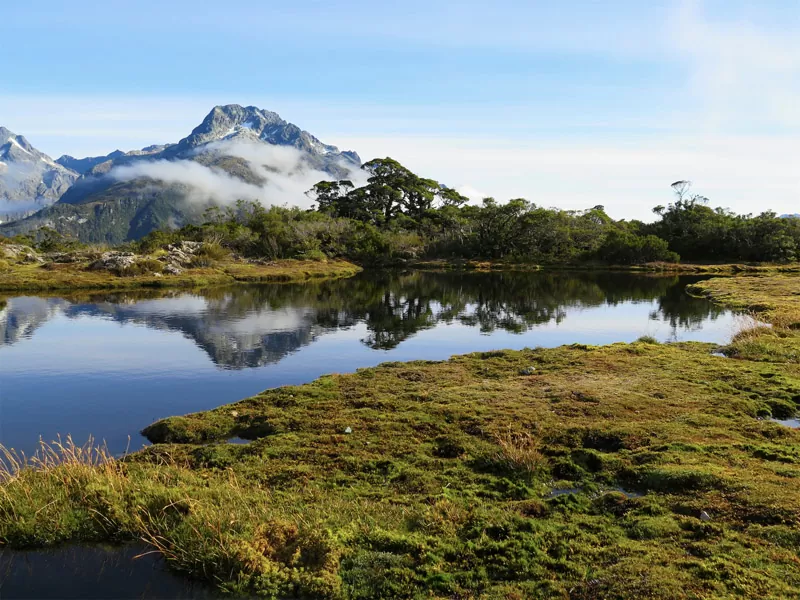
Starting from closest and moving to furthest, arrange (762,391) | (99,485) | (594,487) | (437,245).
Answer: (99,485) < (594,487) < (762,391) < (437,245)

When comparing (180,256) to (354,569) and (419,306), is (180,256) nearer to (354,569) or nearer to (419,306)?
(419,306)

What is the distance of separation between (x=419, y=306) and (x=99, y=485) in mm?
40645

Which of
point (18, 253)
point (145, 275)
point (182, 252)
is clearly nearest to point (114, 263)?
point (145, 275)

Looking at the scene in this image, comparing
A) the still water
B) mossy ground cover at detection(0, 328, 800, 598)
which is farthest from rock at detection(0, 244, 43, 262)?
mossy ground cover at detection(0, 328, 800, 598)

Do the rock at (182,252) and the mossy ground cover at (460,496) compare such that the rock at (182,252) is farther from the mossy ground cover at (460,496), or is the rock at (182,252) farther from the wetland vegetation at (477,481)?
the mossy ground cover at (460,496)

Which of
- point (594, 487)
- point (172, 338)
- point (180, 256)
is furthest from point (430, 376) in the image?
point (180, 256)

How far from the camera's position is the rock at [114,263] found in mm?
69062

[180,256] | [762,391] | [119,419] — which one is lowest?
[119,419]

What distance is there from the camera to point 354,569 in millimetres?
8297

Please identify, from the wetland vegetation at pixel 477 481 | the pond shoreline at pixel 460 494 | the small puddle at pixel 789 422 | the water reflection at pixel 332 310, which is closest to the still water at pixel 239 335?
the water reflection at pixel 332 310

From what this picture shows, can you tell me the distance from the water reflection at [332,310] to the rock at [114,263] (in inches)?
581

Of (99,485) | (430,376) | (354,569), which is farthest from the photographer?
(430,376)

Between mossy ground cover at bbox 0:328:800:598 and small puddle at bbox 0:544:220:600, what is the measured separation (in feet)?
0.92

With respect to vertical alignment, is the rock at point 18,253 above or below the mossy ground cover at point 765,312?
above
